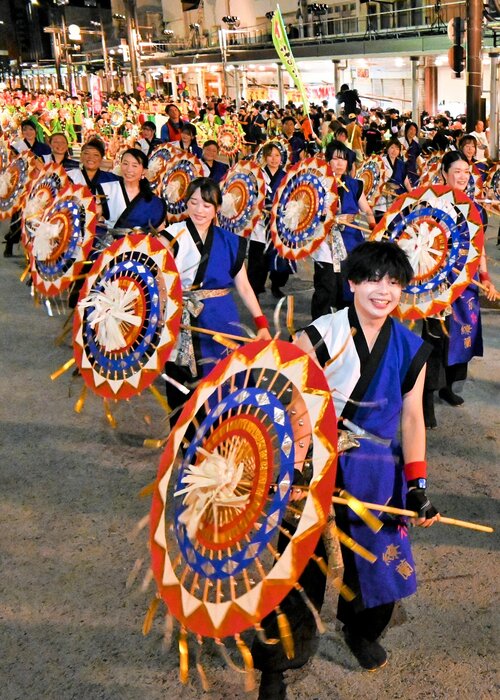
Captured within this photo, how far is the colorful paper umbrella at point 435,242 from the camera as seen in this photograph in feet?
12.8

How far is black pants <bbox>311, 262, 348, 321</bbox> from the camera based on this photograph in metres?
5.99

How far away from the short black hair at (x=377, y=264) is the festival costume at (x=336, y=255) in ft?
11.4

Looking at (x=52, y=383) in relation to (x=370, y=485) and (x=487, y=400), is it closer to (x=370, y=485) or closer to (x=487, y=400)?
(x=487, y=400)

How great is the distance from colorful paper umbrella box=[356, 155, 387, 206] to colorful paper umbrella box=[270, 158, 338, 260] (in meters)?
3.46

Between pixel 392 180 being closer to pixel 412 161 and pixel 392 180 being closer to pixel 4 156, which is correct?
pixel 412 161

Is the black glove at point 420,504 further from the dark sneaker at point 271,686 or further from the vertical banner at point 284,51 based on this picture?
the vertical banner at point 284,51

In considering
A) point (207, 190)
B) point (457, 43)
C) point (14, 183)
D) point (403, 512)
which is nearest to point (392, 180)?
point (457, 43)

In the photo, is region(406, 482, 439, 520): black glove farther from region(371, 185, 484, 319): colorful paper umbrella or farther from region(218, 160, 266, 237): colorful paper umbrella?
region(218, 160, 266, 237): colorful paper umbrella

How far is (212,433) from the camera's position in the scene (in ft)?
6.37

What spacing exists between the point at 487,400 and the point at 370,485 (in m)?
2.91

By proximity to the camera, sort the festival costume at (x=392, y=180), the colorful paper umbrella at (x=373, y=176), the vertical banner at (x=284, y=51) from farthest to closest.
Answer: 1. the vertical banner at (x=284, y=51)
2. the festival costume at (x=392, y=180)
3. the colorful paper umbrella at (x=373, y=176)

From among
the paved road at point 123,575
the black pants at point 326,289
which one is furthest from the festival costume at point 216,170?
the paved road at point 123,575

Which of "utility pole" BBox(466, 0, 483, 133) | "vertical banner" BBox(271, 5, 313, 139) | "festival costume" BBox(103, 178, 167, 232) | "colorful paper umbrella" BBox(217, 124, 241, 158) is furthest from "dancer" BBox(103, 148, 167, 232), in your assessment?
"colorful paper umbrella" BBox(217, 124, 241, 158)

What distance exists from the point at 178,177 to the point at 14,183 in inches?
72.2
